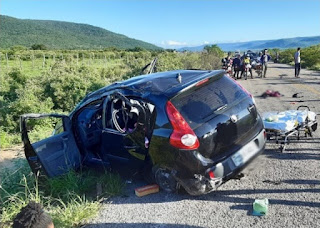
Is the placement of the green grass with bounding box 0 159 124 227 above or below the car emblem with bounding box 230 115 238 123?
below

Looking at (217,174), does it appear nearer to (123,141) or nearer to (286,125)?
(123,141)

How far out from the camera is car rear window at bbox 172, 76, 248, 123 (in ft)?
13.1

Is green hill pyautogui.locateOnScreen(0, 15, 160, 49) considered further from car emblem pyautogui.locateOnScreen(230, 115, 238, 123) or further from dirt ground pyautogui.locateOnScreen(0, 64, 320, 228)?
car emblem pyautogui.locateOnScreen(230, 115, 238, 123)

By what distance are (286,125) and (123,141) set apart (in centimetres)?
281

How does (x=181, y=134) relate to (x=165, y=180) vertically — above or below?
above

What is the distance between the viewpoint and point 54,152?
16.5 ft

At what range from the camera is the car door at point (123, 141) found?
4297 millimetres

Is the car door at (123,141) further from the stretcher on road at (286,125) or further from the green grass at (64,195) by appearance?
the stretcher on road at (286,125)

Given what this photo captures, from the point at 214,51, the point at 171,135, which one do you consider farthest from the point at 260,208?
the point at 214,51

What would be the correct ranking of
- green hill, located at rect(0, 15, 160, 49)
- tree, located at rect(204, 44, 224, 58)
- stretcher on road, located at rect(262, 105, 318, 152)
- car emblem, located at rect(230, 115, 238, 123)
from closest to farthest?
1. car emblem, located at rect(230, 115, 238, 123)
2. stretcher on road, located at rect(262, 105, 318, 152)
3. tree, located at rect(204, 44, 224, 58)
4. green hill, located at rect(0, 15, 160, 49)

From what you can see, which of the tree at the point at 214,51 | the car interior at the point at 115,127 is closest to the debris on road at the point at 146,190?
the car interior at the point at 115,127

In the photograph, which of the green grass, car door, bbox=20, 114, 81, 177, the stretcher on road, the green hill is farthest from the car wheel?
the green hill

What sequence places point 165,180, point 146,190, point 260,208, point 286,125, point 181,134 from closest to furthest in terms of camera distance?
point 260,208 → point 181,134 → point 165,180 → point 146,190 → point 286,125

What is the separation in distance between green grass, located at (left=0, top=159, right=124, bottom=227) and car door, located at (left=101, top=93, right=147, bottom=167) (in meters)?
0.38
